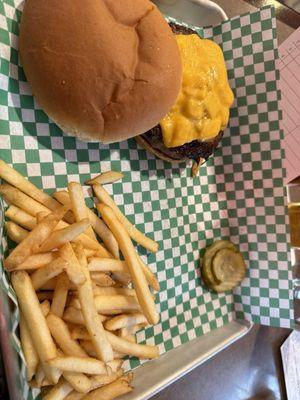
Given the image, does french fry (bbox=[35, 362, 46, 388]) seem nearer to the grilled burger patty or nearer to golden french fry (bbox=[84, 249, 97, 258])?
golden french fry (bbox=[84, 249, 97, 258])

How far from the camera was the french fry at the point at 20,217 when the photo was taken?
5.62 ft

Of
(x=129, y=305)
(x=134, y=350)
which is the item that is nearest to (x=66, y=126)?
(x=129, y=305)

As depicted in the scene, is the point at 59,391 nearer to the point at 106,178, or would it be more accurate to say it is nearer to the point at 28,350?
the point at 28,350

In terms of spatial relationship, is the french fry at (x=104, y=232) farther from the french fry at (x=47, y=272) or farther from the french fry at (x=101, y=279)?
the french fry at (x=47, y=272)

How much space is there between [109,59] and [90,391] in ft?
4.83

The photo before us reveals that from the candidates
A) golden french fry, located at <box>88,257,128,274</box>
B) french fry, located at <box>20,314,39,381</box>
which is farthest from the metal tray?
golden french fry, located at <box>88,257,128,274</box>

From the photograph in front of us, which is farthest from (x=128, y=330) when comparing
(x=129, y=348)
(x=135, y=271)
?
(x=135, y=271)

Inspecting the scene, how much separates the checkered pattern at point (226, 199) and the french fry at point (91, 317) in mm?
657

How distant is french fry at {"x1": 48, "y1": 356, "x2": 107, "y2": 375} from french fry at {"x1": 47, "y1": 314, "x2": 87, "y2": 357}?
0.07 m

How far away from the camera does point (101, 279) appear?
1786 millimetres

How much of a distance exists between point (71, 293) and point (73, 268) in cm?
34

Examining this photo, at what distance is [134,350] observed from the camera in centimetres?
184

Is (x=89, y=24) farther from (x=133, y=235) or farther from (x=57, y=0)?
(x=133, y=235)

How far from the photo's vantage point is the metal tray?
2043 millimetres
